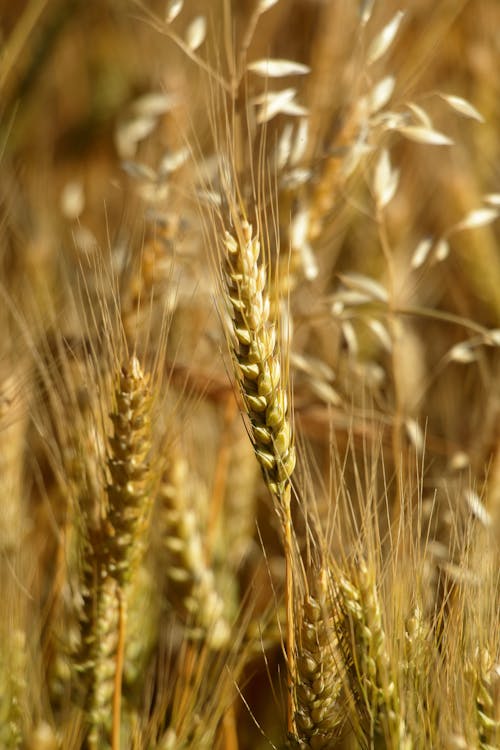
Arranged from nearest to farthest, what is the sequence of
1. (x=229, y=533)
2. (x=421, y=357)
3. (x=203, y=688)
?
(x=203, y=688), (x=229, y=533), (x=421, y=357)

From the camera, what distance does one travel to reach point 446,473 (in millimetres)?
1030

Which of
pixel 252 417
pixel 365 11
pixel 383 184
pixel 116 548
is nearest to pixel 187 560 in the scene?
pixel 116 548

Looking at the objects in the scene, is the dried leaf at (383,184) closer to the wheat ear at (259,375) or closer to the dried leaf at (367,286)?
the dried leaf at (367,286)

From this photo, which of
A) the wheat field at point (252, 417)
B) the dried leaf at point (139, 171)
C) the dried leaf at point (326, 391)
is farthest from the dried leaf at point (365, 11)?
the dried leaf at point (326, 391)

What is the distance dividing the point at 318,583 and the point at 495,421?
1.56ft

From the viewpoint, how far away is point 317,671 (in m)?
0.64

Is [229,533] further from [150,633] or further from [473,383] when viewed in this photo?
[473,383]

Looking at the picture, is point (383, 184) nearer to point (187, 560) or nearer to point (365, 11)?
point (365, 11)

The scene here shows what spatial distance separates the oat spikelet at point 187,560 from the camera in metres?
0.87

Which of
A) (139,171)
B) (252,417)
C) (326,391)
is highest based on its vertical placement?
(139,171)

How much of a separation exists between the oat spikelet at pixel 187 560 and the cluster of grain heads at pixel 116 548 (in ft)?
0.43

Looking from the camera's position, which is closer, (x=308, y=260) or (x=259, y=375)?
(x=259, y=375)

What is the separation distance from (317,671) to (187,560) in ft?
0.90

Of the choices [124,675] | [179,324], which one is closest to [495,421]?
[179,324]
